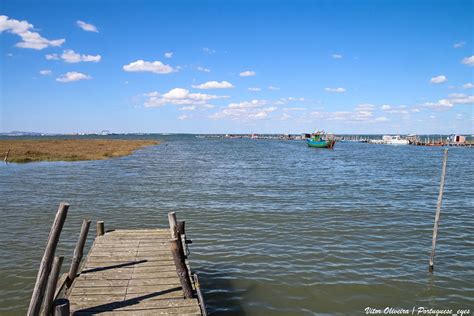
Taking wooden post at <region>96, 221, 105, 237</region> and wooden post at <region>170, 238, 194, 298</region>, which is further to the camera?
wooden post at <region>96, 221, 105, 237</region>

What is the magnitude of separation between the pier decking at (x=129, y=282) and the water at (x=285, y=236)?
84.5 inches

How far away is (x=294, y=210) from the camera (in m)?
21.8

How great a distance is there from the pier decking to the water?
2.15m

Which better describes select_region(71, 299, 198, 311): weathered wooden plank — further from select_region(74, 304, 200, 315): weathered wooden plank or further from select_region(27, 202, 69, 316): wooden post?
select_region(27, 202, 69, 316): wooden post

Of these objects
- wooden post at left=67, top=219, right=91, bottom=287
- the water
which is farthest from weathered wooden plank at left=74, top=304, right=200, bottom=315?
the water

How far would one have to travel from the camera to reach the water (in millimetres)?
11109

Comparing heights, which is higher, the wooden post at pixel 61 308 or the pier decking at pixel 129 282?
the wooden post at pixel 61 308

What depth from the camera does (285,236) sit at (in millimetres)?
16688

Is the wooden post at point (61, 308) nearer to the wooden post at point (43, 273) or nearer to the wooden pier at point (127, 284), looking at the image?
the wooden pier at point (127, 284)

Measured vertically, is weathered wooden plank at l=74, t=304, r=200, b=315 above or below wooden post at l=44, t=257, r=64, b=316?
below

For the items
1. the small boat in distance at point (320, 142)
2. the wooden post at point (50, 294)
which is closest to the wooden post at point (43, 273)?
the wooden post at point (50, 294)

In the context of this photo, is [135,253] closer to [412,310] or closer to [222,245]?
[222,245]

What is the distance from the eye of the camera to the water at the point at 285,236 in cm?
1111

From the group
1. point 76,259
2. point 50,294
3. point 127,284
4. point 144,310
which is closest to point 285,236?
point 127,284
